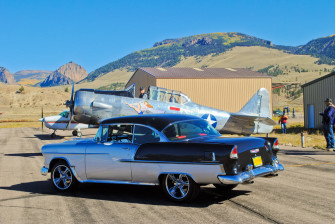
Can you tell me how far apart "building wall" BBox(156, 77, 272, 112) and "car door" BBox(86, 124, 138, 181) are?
34.3m

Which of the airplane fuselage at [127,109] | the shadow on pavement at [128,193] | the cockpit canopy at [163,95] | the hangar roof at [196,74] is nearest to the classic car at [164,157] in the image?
the shadow on pavement at [128,193]

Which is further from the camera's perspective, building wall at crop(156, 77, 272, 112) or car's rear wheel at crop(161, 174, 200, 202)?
building wall at crop(156, 77, 272, 112)

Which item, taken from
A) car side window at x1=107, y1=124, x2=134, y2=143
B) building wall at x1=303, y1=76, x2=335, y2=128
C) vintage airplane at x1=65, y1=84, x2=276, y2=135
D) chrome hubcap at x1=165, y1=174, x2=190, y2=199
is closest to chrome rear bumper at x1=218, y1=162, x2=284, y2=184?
chrome hubcap at x1=165, y1=174, x2=190, y2=199

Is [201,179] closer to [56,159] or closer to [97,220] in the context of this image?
[97,220]

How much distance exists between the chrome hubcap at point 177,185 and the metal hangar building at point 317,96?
25.9 metres

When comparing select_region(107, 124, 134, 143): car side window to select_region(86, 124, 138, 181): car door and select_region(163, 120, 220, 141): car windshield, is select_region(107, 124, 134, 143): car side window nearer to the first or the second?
select_region(86, 124, 138, 181): car door

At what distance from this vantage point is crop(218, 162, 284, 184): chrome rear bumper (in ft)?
18.8

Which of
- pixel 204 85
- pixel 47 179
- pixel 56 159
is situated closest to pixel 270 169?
pixel 56 159

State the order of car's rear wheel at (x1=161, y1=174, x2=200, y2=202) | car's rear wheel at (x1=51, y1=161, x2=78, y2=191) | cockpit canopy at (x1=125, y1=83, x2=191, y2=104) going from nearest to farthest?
car's rear wheel at (x1=161, y1=174, x2=200, y2=202) → car's rear wheel at (x1=51, y1=161, x2=78, y2=191) → cockpit canopy at (x1=125, y1=83, x2=191, y2=104)

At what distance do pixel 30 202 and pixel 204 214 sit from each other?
10.6 ft

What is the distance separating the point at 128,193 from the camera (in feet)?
24.3

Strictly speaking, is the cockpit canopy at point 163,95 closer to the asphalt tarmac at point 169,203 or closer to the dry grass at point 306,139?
the dry grass at point 306,139

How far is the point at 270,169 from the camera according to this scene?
256 inches

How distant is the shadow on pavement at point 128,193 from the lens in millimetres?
6539
